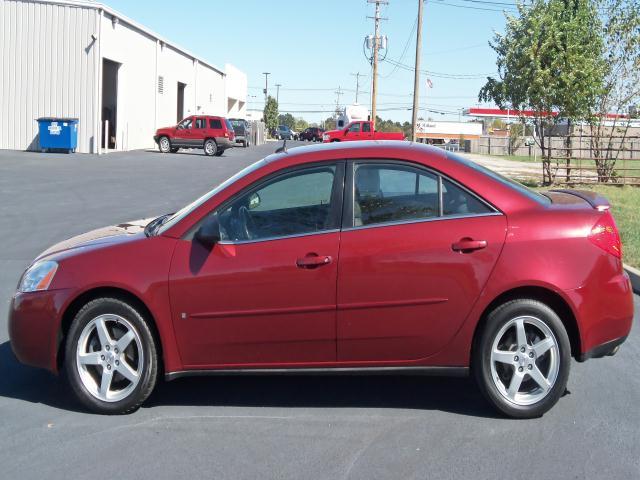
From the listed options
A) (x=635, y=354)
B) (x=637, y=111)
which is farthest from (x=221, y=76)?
(x=635, y=354)

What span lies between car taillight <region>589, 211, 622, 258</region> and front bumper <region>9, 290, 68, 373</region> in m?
3.44

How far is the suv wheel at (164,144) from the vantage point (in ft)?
144

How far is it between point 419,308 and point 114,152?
3671cm

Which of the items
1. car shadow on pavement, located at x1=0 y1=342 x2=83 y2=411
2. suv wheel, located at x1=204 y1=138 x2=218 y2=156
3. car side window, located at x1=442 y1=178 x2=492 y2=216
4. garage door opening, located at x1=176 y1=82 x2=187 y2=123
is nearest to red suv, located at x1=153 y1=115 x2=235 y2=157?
suv wheel, located at x1=204 y1=138 x2=218 y2=156

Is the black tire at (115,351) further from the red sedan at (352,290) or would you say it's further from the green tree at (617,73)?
the green tree at (617,73)

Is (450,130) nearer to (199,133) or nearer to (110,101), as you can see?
(199,133)

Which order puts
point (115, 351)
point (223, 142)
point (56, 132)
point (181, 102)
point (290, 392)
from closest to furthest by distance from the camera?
point (115, 351) < point (290, 392) < point (56, 132) < point (223, 142) < point (181, 102)

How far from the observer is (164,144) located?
43.9 metres

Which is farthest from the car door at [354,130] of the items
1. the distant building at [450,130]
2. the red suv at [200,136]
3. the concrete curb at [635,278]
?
the distant building at [450,130]

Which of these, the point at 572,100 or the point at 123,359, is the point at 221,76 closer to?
the point at 572,100

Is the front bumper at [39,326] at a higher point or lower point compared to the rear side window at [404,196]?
lower

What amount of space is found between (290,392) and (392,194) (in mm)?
1641

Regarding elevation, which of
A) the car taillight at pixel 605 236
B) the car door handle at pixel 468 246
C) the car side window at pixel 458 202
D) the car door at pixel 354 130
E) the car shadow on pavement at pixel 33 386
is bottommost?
the car shadow on pavement at pixel 33 386

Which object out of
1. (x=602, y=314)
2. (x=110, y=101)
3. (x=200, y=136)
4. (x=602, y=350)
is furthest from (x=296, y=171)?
(x=110, y=101)
